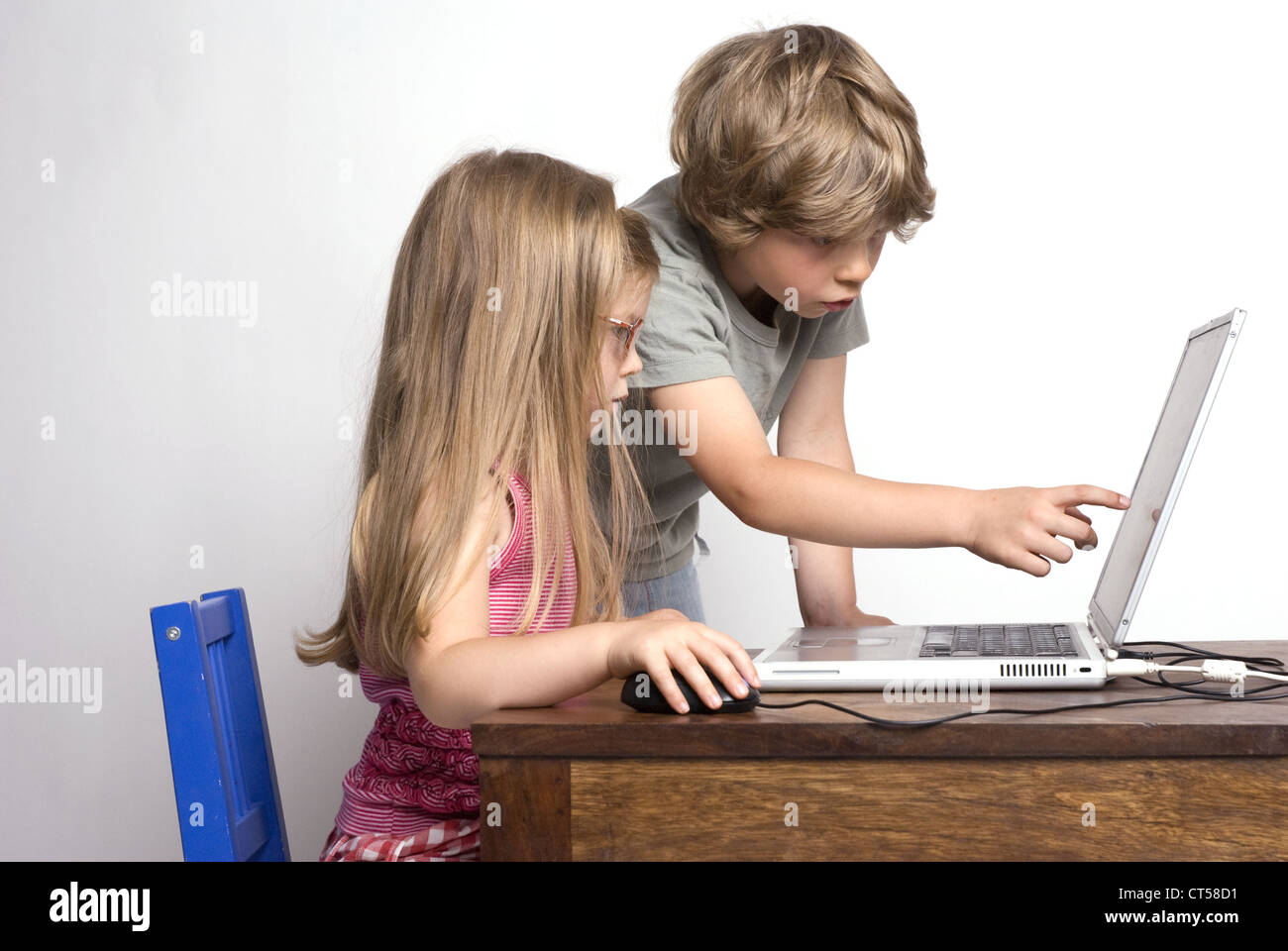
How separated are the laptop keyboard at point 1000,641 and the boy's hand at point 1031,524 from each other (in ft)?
0.21

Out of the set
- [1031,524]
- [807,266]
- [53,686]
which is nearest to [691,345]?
[807,266]

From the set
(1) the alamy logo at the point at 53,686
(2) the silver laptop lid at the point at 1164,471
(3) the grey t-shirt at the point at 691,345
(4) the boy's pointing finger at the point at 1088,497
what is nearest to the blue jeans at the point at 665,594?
(3) the grey t-shirt at the point at 691,345

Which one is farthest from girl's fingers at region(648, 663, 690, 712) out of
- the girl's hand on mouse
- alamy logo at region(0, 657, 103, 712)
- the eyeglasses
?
alamy logo at region(0, 657, 103, 712)

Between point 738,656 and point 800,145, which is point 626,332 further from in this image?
point 738,656

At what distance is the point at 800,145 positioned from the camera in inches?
45.4

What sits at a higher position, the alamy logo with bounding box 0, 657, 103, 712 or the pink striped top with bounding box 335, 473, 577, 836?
the pink striped top with bounding box 335, 473, 577, 836

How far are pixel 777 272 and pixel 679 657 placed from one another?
561 mm

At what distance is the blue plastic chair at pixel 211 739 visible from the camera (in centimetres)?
91

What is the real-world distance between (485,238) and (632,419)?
28 cm

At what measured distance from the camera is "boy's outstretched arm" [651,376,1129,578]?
3.00 ft

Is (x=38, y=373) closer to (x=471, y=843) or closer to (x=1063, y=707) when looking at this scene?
(x=471, y=843)

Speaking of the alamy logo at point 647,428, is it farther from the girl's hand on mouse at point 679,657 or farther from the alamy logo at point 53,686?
the alamy logo at point 53,686
